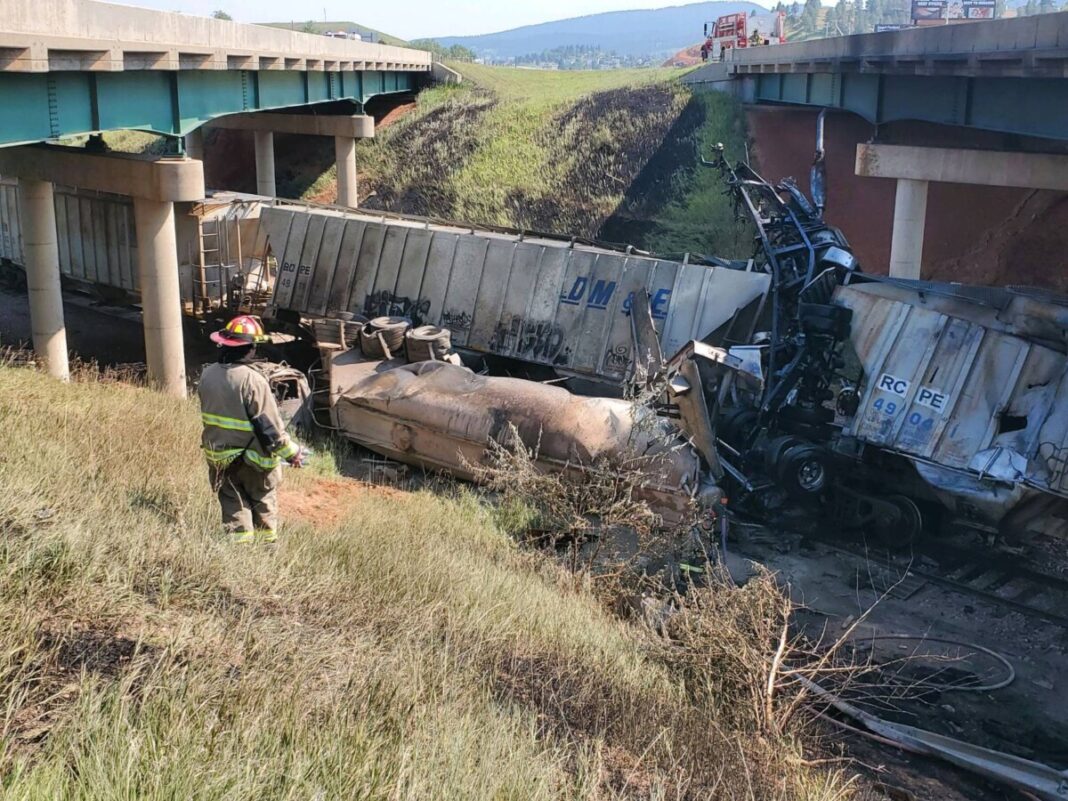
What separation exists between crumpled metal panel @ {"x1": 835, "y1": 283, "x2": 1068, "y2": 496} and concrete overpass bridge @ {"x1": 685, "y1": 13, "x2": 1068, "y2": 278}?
597 cm

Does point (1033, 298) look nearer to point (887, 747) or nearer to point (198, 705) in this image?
point (887, 747)

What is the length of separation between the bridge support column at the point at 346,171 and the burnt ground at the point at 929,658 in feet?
87.4

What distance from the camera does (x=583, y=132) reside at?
38.3 meters

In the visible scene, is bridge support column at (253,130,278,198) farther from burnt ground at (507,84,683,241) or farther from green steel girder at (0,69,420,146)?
green steel girder at (0,69,420,146)

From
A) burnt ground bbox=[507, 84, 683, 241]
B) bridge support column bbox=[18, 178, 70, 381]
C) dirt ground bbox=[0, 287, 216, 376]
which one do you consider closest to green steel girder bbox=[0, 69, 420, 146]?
bridge support column bbox=[18, 178, 70, 381]

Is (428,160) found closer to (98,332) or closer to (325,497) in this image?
(98,332)

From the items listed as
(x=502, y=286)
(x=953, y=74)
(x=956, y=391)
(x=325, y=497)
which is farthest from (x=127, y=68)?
(x=953, y=74)

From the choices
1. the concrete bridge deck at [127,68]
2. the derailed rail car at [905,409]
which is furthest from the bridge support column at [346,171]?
the derailed rail car at [905,409]

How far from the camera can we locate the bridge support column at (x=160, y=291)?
18266mm

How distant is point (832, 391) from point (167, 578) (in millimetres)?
10466

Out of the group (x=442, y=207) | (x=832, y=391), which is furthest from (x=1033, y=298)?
(x=442, y=207)

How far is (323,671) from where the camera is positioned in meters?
5.28

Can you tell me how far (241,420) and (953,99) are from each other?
17.4 m

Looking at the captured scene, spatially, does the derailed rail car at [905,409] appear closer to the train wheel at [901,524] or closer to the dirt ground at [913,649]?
the train wheel at [901,524]
